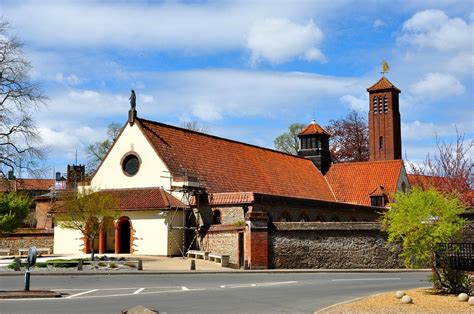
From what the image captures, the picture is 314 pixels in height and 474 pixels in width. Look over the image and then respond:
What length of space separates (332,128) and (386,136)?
11080mm

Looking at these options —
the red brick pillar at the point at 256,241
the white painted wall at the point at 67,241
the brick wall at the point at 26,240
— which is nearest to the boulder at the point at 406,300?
the red brick pillar at the point at 256,241

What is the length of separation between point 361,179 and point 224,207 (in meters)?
24.4

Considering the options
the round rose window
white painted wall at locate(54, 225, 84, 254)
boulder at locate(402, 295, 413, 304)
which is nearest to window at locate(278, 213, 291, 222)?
the round rose window

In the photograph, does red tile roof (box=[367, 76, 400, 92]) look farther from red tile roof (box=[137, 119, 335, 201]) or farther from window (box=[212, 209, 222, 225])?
window (box=[212, 209, 222, 225])

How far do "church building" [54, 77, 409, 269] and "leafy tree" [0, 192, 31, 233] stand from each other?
3088 millimetres

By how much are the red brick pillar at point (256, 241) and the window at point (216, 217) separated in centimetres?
725

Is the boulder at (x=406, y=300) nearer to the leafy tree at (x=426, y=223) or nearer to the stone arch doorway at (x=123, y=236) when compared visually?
the leafy tree at (x=426, y=223)

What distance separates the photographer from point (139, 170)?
44.5 m

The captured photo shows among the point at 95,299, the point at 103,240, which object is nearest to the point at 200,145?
the point at 103,240

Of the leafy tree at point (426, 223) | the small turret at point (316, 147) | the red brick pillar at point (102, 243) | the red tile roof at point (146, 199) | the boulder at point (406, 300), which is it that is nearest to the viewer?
the boulder at point (406, 300)

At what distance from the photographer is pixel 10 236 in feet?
155

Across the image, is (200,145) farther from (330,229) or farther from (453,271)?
(453,271)

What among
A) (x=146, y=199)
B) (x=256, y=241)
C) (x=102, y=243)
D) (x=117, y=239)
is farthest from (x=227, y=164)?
(x=256, y=241)

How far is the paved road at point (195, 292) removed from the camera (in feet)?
55.7
